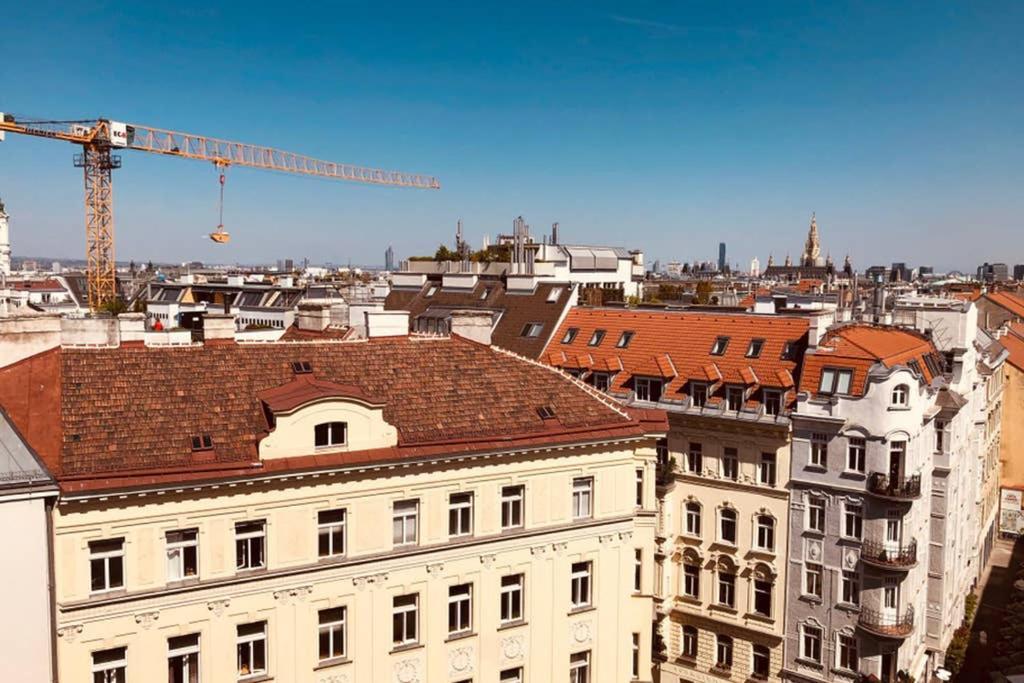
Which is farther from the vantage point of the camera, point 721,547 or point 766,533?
point 721,547

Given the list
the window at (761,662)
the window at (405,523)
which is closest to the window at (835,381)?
the window at (761,662)

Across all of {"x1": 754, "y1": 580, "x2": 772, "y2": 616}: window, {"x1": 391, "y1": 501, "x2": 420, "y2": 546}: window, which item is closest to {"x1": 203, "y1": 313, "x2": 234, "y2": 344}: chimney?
{"x1": 391, "y1": 501, "x2": 420, "y2": 546}: window

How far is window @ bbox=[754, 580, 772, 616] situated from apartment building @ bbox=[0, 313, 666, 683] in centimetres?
1256

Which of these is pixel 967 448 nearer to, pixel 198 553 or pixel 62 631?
pixel 198 553

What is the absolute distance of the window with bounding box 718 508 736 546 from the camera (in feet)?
144

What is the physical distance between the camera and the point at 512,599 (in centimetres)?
2923

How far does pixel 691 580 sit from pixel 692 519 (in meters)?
3.32

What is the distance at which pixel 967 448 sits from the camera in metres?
51.5

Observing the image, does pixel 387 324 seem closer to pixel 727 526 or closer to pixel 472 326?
pixel 472 326

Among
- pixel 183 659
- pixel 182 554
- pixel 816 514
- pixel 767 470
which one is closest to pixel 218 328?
pixel 182 554

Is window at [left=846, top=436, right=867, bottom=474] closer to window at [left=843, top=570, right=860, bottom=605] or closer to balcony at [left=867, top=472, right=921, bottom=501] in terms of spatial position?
balcony at [left=867, top=472, right=921, bottom=501]

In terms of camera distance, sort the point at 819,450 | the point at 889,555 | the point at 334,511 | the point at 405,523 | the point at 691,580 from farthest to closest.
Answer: the point at 691,580, the point at 819,450, the point at 889,555, the point at 405,523, the point at 334,511

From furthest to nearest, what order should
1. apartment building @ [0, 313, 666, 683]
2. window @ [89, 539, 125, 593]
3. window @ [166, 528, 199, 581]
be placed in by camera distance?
window @ [166, 528, 199, 581] < apartment building @ [0, 313, 666, 683] < window @ [89, 539, 125, 593]

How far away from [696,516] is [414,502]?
2187 cm
